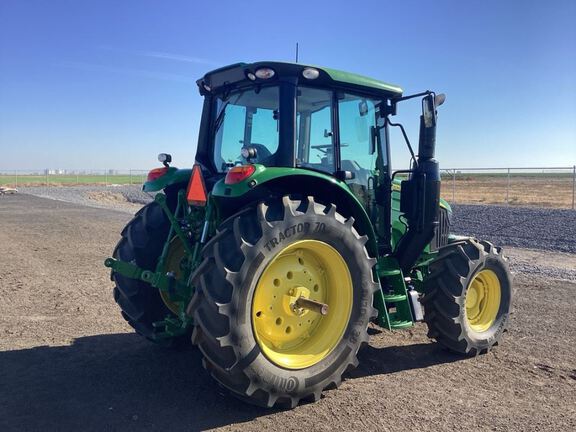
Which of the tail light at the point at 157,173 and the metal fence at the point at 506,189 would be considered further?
the metal fence at the point at 506,189

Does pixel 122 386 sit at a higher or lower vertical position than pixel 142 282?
lower

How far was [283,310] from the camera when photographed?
3.94 m

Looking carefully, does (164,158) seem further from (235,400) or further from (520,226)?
(520,226)

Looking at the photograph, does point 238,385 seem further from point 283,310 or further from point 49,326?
point 49,326

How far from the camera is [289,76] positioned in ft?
13.6

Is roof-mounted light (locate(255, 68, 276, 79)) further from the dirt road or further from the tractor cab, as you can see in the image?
the dirt road

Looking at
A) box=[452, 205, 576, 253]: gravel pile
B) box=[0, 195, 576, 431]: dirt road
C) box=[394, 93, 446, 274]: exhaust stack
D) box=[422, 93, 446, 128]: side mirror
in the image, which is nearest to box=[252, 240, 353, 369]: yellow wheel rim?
box=[0, 195, 576, 431]: dirt road

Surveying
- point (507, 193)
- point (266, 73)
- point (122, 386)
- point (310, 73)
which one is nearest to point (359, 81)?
point (310, 73)

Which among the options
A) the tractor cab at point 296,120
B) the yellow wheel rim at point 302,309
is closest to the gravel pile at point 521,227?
the tractor cab at point 296,120

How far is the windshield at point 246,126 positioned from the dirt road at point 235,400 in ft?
6.31

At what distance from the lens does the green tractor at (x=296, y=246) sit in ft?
11.6

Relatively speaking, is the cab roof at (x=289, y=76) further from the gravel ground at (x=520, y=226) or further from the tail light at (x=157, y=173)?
the gravel ground at (x=520, y=226)

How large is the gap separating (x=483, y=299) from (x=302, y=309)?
96.2 inches

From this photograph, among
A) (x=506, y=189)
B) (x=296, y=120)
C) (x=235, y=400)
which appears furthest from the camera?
(x=506, y=189)
